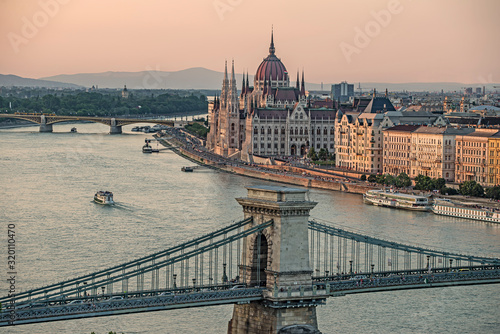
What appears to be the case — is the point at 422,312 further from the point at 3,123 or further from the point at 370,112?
the point at 3,123

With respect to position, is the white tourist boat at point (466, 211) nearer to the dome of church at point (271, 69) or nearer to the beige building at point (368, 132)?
the beige building at point (368, 132)

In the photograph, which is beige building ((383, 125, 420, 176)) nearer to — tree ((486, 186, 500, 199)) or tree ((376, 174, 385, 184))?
tree ((376, 174, 385, 184))

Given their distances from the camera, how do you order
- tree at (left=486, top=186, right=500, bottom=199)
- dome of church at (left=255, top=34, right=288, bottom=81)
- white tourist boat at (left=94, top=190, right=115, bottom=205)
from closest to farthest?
white tourist boat at (left=94, top=190, right=115, bottom=205)
tree at (left=486, top=186, right=500, bottom=199)
dome of church at (left=255, top=34, right=288, bottom=81)

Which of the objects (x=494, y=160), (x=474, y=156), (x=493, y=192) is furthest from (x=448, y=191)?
(x=474, y=156)

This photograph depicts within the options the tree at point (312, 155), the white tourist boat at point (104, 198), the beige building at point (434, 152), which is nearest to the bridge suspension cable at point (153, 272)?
the white tourist boat at point (104, 198)

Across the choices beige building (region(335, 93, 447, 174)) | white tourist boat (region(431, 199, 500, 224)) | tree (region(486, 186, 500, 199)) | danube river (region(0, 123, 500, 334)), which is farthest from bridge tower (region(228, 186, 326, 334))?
beige building (region(335, 93, 447, 174))

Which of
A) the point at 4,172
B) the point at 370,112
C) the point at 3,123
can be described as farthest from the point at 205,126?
the point at 4,172

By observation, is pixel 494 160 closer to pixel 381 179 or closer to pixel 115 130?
pixel 381 179
